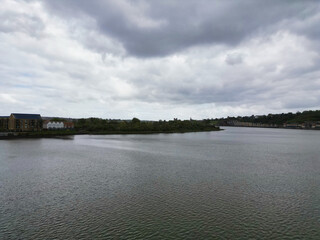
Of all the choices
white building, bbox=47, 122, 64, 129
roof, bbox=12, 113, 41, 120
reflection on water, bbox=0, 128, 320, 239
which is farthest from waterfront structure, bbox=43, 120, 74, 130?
reflection on water, bbox=0, 128, 320, 239

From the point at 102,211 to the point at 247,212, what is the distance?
39.2 ft

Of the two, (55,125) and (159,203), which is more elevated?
(55,125)

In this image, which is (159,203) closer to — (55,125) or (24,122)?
(24,122)

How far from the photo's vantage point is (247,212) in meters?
18.6

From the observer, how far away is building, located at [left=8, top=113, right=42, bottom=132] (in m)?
120

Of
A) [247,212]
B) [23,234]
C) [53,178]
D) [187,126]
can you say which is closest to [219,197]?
[247,212]

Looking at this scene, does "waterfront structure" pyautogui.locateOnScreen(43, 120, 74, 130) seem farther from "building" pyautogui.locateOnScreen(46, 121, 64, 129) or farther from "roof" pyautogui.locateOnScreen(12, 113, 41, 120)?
"roof" pyautogui.locateOnScreen(12, 113, 41, 120)

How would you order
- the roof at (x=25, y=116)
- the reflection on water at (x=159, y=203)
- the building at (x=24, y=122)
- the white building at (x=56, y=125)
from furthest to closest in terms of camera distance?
the white building at (x=56, y=125) → the roof at (x=25, y=116) → the building at (x=24, y=122) → the reflection on water at (x=159, y=203)

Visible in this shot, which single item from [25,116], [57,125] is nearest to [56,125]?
[57,125]

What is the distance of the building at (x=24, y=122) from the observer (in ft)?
395

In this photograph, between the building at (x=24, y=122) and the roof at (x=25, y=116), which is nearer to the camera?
the building at (x=24, y=122)

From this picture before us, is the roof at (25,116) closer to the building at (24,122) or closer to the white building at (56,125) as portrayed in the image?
the building at (24,122)

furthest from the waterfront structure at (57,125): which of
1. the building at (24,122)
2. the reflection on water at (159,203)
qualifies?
the reflection on water at (159,203)

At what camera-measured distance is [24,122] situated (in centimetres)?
12312
